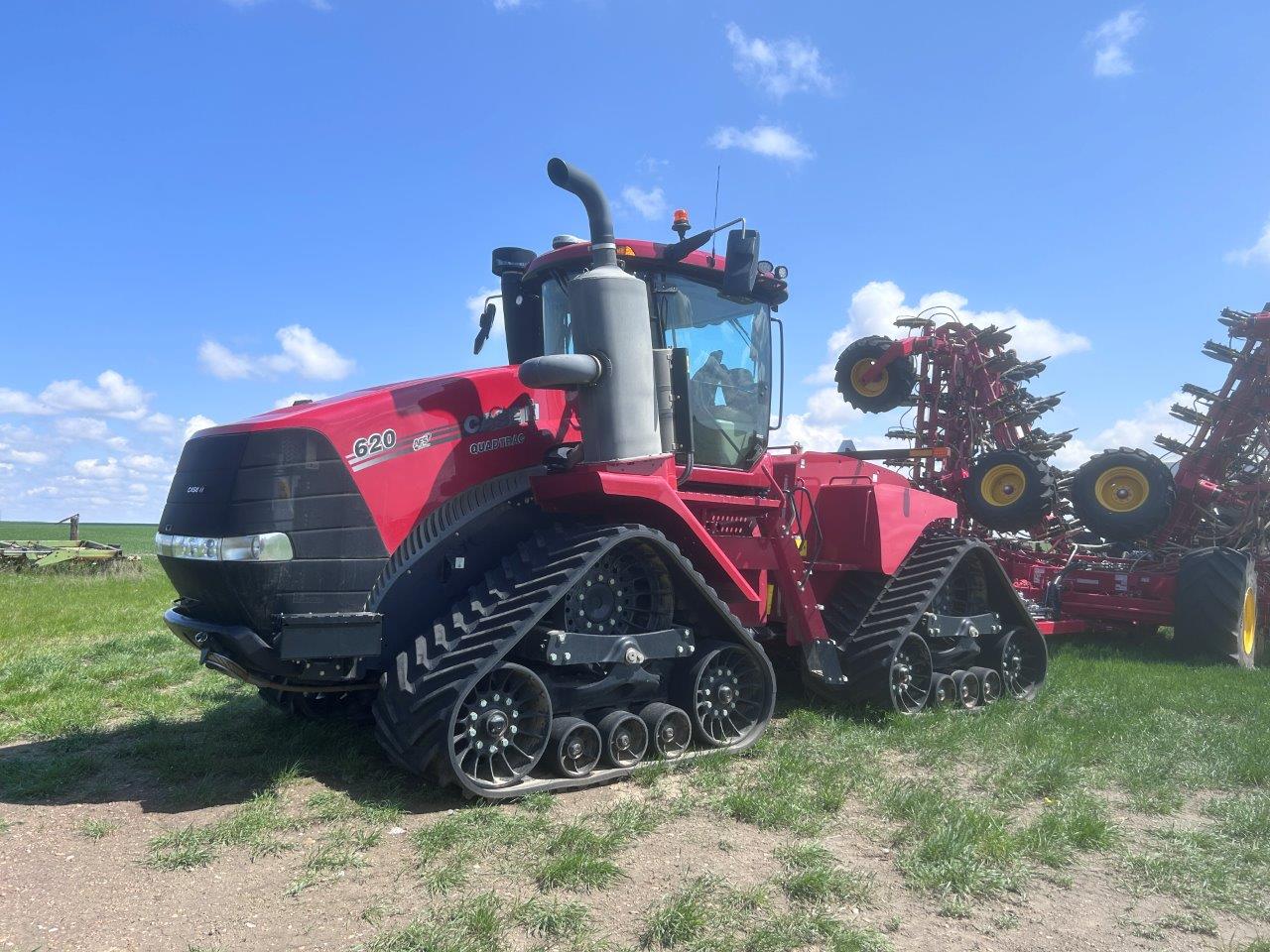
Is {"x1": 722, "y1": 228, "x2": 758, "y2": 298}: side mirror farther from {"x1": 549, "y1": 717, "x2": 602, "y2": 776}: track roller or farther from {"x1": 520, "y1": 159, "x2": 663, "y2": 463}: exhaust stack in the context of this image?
{"x1": 549, "y1": 717, "x2": 602, "y2": 776}: track roller

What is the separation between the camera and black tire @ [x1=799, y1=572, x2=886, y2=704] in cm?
674

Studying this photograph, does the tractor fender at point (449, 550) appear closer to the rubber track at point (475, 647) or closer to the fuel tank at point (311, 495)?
the fuel tank at point (311, 495)

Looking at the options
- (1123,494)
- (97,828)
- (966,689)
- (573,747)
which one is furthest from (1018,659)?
(97,828)

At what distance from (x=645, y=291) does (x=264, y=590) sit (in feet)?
8.38

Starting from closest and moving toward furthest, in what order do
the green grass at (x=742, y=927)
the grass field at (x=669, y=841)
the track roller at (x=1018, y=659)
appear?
the green grass at (x=742, y=927)
the grass field at (x=669, y=841)
the track roller at (x=1018, y=659)

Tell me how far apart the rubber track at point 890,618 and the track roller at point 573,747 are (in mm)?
2427

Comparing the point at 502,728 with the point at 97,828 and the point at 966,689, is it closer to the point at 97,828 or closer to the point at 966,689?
the point at 97,828

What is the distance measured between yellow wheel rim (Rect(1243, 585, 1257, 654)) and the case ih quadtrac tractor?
5.84 metres

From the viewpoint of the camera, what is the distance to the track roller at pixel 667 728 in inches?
206

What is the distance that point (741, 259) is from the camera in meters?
5.72

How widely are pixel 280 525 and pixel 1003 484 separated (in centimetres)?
872

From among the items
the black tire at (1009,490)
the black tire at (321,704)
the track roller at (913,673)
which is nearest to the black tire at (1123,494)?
the black tire at (1009,490)

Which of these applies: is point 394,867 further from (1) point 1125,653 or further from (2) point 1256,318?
(2) point 1256,318

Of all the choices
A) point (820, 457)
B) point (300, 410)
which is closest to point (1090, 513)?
point (820, 457)
